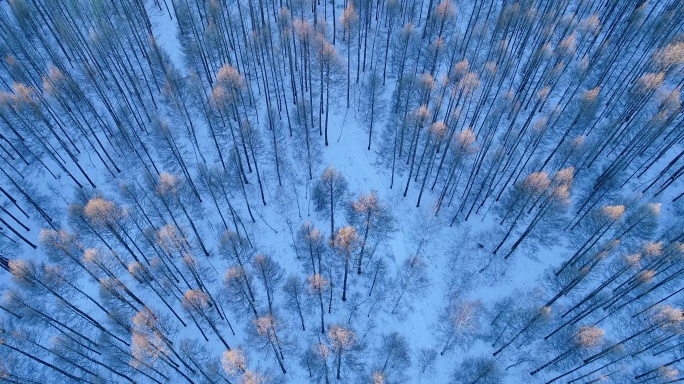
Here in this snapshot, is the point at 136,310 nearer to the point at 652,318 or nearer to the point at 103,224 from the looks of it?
the point at 103,224

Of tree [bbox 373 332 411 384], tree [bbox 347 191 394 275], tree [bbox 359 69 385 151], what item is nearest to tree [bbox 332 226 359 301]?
tree [bbox 347 191 394 275]

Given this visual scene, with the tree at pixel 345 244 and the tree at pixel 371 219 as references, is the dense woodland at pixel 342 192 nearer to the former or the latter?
the tree at pixel 371 219

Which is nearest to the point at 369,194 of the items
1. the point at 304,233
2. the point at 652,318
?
the point at 304,233

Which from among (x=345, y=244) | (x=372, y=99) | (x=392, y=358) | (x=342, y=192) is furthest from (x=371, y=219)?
(x=372, y=99)

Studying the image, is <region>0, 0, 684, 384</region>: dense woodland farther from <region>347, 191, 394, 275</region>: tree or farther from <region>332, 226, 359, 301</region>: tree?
<region>332, 226, 359, 301</region>: tree

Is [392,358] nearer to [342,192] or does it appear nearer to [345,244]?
[345,244]

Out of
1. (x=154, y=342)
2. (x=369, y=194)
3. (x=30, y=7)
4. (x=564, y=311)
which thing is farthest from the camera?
(x=30, y=7)
